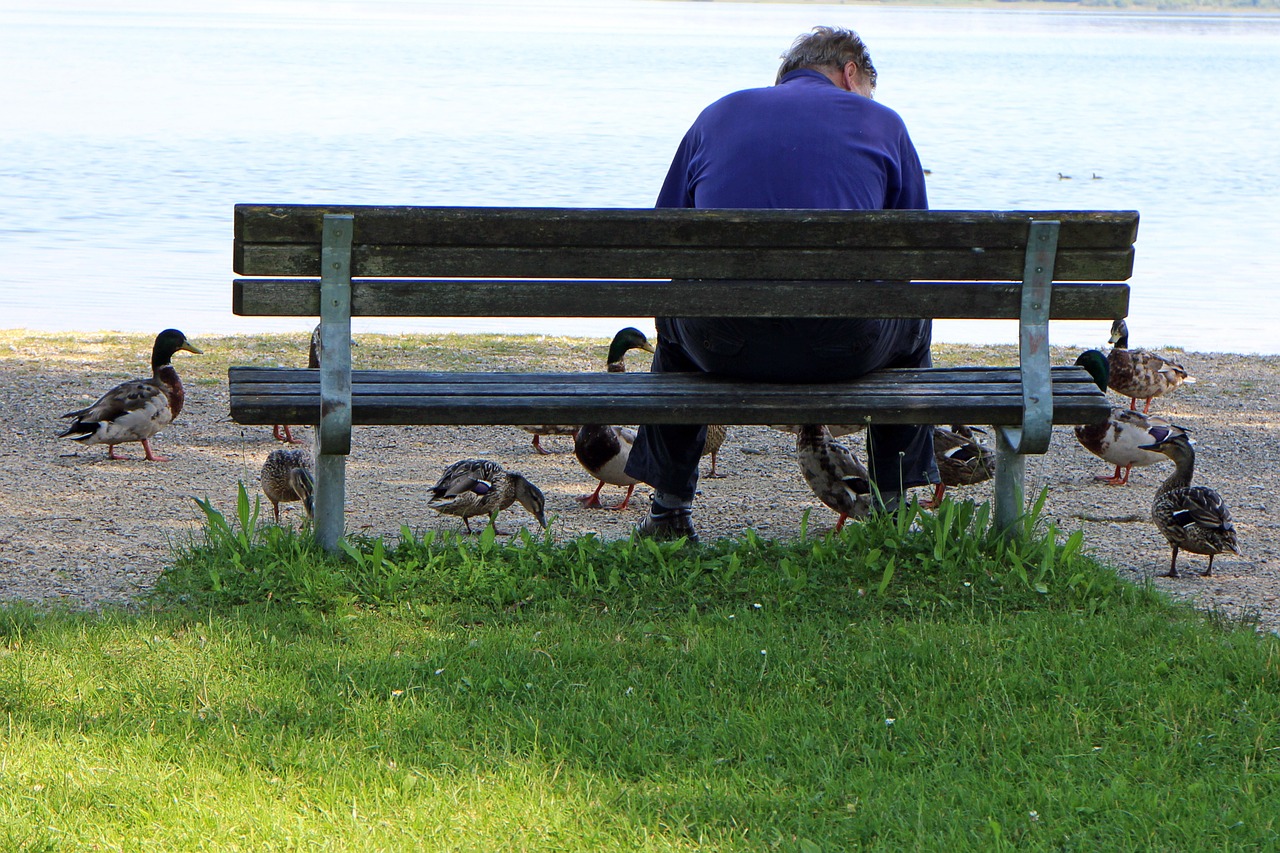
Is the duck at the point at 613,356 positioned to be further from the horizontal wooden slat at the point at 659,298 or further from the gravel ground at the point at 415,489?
the horizontal wooden slat at the point at 659,298

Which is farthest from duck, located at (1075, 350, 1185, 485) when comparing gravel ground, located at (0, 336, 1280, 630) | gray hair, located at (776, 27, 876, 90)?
gray hair, located at (776, 27, 876, 90)

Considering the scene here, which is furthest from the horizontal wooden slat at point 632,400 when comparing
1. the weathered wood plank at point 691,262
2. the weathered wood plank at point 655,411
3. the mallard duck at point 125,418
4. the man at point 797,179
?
the mallard duck at point 125,418

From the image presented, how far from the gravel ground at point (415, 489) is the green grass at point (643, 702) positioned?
0.83 meters

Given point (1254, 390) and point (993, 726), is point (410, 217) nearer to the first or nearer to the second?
point (993, 726)

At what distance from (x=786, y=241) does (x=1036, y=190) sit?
23683 mm

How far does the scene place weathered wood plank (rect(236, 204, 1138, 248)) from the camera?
15.6 ft

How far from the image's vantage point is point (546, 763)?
12.3ft

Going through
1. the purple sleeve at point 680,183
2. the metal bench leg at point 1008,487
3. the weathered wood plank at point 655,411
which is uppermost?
the purple sleeve at point 680,183

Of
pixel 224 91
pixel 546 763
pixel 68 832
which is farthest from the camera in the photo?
pixel 224 91

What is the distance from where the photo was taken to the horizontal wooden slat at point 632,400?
16.0ft

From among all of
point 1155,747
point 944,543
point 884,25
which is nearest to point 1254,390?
point 944,543

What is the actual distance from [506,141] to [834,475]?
1129 inches

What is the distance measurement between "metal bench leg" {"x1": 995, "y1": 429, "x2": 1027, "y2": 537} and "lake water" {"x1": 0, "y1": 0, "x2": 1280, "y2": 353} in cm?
894

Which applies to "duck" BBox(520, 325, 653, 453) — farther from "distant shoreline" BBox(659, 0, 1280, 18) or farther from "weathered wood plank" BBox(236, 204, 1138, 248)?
"distant shoreline" BBox(659, 0, 1280, 18)
